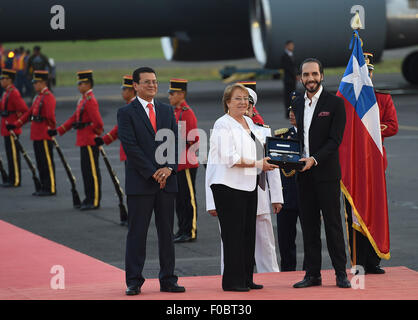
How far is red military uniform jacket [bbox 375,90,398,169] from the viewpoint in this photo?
8.00 m

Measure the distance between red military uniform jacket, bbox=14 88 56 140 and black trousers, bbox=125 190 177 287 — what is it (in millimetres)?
6754

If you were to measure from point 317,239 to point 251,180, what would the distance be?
2.52 feet

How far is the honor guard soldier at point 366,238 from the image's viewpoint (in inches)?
301

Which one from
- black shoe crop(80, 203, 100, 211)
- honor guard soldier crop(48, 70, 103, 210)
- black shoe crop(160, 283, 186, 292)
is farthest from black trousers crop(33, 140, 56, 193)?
black shoe crop(160, 283, 186, 292)

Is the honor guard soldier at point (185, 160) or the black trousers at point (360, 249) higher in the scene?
the honor guard soldier at point (185, 160)

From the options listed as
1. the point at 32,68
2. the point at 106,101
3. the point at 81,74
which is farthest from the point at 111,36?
the point at 81,74

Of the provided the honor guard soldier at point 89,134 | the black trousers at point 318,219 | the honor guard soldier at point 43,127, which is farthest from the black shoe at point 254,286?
the honor guard soldier at point 43,127

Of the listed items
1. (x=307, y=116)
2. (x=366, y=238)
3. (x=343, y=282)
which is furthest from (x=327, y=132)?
(x=366, y=238)

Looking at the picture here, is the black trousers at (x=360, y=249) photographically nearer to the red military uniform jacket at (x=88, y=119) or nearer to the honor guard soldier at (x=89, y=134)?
the honor guard soldier at (x=89, y=134)

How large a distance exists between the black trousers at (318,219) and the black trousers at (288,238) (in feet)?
3.61

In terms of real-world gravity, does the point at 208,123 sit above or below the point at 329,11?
below

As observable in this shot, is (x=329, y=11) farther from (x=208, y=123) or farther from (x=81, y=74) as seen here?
(x=81, y=74)

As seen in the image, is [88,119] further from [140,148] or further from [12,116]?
[140,148]

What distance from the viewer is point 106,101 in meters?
27.6
